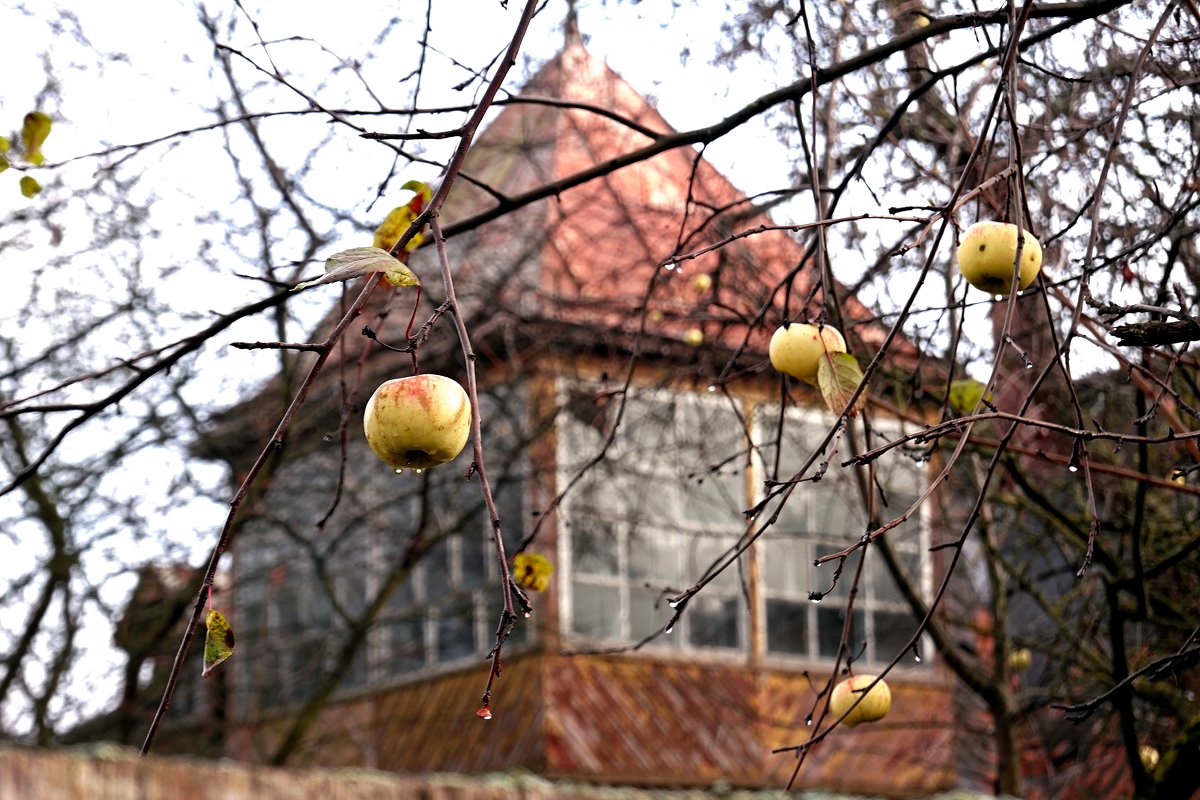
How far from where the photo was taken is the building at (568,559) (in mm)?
8359

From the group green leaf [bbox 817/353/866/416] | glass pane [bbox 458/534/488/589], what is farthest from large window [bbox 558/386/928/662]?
green leaf [bbox 817/353/866/416]

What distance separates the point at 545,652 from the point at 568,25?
500 cm

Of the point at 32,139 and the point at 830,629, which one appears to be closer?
the point at 32,139

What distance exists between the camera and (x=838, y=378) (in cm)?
250

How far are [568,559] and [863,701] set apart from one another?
752 centimetres

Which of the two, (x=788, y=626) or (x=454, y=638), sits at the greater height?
(x=788, y=626)

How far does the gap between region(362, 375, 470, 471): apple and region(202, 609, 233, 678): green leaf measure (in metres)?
0.29

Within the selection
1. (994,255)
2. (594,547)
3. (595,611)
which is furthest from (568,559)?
(994,255)

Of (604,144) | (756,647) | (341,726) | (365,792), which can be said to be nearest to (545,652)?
(756,647)

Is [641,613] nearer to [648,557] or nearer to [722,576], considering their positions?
[648,557]

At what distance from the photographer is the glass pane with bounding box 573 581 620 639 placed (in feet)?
34.9

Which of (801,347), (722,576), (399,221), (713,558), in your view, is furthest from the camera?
(722,576)

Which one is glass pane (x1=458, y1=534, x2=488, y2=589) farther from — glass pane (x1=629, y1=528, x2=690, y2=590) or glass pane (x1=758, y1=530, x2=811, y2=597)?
glass pane (x1=758, y1=530, x2=811, y2=597)

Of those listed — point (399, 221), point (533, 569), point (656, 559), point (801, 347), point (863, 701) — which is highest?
point (399, 221)
